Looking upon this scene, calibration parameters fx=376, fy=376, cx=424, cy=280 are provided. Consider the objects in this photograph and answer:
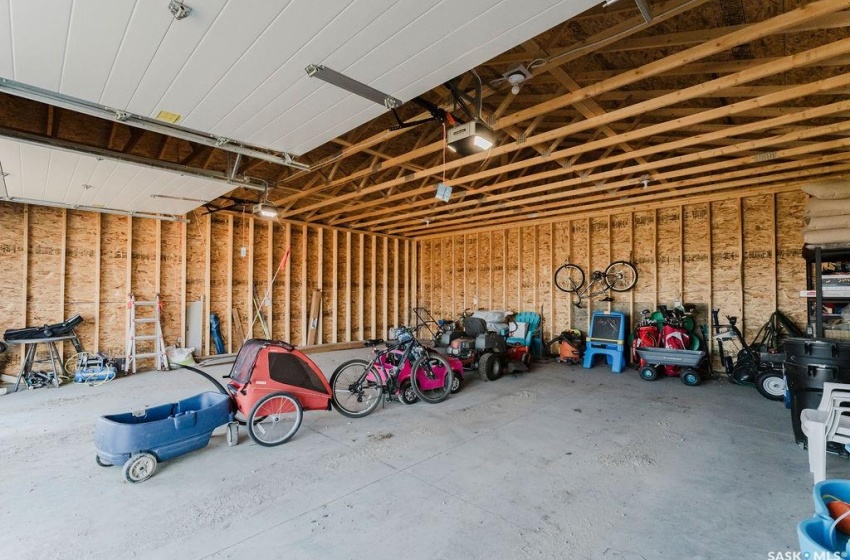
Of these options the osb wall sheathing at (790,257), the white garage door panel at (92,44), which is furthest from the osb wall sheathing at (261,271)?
the osb wall sheathing at (790,257)

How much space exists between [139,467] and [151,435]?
0.81 feet

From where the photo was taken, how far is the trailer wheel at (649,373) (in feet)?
19.8

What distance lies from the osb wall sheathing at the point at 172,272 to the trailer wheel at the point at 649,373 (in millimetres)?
6258

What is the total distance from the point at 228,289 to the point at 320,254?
2188mm

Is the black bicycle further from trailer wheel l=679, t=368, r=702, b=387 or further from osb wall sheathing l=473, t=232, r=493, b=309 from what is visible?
osb wall sheathing l=473, t=232, r=493, b=309

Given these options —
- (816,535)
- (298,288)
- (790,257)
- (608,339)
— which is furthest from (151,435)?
(790,257)

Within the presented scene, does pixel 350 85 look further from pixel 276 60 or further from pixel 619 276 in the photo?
pixel 619 276

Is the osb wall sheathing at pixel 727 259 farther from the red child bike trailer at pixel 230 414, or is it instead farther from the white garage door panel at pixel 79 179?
the white garage door panel at pixel 79 179

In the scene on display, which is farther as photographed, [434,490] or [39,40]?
[434,490]

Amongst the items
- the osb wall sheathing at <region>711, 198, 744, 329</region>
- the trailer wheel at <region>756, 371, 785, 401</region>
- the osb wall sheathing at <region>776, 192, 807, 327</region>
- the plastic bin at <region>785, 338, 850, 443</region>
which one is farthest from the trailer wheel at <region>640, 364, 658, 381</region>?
the plastic bin at <region>785, 338, 850, 443</region>

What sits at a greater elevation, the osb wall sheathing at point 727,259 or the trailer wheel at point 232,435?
the osb wall sheathing at point 727,259

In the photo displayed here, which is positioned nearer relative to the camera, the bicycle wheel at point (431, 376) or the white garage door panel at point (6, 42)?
the white garage door panel at point (6, 42)

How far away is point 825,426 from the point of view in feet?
8.31

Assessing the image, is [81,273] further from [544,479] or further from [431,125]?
[544,479]
